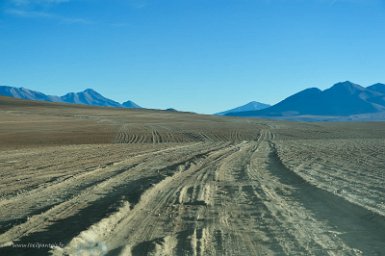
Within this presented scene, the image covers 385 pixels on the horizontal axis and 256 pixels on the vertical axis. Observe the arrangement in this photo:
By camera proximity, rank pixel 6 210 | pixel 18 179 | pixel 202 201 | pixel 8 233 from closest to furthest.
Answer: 1. pixel 8 233
2. pixel 6 210
3. pixel 202 201
4. pixel 18 179

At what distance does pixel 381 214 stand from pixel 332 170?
9.14m

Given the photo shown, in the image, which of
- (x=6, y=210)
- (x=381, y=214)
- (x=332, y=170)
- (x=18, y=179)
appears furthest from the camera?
(x=332, y=170)

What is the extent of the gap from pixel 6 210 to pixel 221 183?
6.04m

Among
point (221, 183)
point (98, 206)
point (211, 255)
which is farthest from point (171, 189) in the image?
point (211, 255)

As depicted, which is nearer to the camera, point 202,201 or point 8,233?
point 8,233

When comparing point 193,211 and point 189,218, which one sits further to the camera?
point 193,211

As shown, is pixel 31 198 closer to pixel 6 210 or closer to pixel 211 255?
pixel 6 210

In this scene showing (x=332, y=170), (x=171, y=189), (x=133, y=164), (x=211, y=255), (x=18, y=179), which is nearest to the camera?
(x=211, y=255)

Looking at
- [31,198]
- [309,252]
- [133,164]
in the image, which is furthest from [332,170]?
[309,252]

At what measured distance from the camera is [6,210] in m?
10.7

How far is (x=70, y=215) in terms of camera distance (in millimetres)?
9992

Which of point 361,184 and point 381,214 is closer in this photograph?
point 381,214

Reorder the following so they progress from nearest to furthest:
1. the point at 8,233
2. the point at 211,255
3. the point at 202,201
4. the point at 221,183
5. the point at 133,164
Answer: the point at 211,255 → the point at 8,233 → the point at 202,201 → the point at 221,183 → the point at 133,164

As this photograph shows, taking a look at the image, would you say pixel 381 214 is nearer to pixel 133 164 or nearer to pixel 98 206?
pixel 98 206
